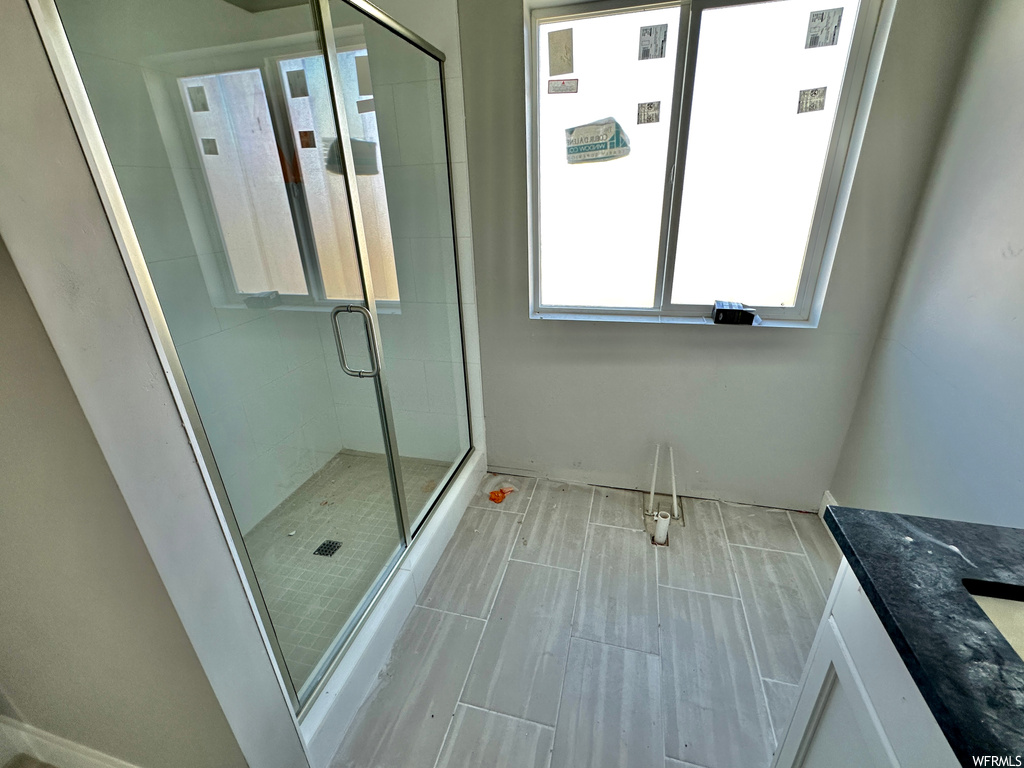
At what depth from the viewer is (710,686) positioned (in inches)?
54.9

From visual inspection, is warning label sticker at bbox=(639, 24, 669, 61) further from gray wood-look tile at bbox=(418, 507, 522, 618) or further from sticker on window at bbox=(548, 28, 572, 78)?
gray wood-look tile at bbox=(418, 507, 522, 618)

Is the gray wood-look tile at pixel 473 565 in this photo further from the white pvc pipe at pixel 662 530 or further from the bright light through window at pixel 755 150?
the bright light through window at pixel 755 150

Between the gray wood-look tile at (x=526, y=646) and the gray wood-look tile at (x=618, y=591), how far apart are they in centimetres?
7

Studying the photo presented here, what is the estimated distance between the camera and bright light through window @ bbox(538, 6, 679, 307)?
1.69 meters

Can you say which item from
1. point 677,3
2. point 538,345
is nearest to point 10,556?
point 538,345

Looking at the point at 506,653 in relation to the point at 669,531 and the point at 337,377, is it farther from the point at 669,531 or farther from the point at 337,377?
the point at 337,377

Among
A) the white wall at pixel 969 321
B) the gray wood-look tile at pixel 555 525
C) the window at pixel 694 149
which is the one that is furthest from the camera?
the gray wood-look tile at pixel 555 525

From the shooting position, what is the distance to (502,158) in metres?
1.88

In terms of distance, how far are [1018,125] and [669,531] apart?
1756mm

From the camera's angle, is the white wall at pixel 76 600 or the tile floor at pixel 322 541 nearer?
the white wall at pixel 76 600

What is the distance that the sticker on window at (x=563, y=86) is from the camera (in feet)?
5.80

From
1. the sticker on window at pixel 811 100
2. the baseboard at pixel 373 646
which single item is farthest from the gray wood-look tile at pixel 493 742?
the sticker on window at pixel 811 100

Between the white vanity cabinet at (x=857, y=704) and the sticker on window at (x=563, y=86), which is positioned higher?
the sticker on window at (x=563, y=86)

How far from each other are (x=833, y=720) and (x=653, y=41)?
2089mm
